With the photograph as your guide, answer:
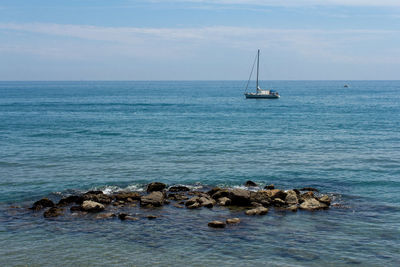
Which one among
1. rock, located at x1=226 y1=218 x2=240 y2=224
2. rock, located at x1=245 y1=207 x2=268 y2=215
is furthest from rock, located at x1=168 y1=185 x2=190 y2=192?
rock, located at x1=226 y1=218 x2=240 y2=224

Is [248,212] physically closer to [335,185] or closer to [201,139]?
[335,185]

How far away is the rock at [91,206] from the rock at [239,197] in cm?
941

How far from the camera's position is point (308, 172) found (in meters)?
41.4

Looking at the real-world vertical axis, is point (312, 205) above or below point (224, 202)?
above

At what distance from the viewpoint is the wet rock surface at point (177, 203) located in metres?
29.4

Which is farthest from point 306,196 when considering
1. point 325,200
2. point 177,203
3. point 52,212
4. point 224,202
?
point 52,212

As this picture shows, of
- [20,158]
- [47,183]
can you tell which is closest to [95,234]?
[47,183]

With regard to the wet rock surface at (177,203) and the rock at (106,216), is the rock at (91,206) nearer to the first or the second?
the wet rock surface at (177,203)

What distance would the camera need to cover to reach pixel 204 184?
37.8 metres

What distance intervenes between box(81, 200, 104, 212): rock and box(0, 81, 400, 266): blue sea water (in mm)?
1619

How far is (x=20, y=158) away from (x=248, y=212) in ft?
97.5

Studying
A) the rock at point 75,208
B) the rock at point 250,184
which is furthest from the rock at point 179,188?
the rock at point 75,208

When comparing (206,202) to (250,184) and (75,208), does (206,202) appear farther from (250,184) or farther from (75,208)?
(75,208)

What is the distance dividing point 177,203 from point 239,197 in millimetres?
4625
